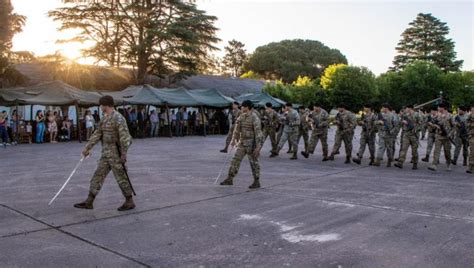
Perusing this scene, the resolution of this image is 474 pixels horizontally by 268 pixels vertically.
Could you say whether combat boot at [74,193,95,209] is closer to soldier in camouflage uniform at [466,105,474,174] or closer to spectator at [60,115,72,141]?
soldier in camouflage uniform at [466,105,474,174]

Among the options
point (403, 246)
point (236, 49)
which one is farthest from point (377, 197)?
point (236, 49)

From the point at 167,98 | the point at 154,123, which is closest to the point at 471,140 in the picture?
the point at 167,98

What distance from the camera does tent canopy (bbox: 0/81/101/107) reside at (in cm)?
2062

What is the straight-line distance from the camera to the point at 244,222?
6.47 meters

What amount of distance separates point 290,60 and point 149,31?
161 ft

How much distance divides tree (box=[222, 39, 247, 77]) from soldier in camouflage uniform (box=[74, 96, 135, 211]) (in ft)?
318

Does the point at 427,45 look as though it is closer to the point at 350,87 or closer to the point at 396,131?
the point at 350,87

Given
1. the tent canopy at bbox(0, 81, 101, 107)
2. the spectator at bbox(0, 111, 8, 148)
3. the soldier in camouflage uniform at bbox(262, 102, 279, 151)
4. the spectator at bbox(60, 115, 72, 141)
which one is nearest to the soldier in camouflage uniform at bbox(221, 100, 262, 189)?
the soldier in camouflage uniform at bbox(262, 102, 279, 151)

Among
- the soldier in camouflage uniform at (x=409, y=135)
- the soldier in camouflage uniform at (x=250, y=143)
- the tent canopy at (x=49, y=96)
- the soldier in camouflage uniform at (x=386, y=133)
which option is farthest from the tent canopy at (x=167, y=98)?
the soldier in camouflage uniform at (x=250, y=143)

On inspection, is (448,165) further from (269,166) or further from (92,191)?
(92,191)

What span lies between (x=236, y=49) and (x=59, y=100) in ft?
279

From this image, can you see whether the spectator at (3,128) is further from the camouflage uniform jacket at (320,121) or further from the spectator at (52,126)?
the camouflage uniform jacket at (320,121)

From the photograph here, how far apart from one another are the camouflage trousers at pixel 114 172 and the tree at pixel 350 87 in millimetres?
47852

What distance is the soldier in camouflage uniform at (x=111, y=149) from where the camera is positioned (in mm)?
6941
